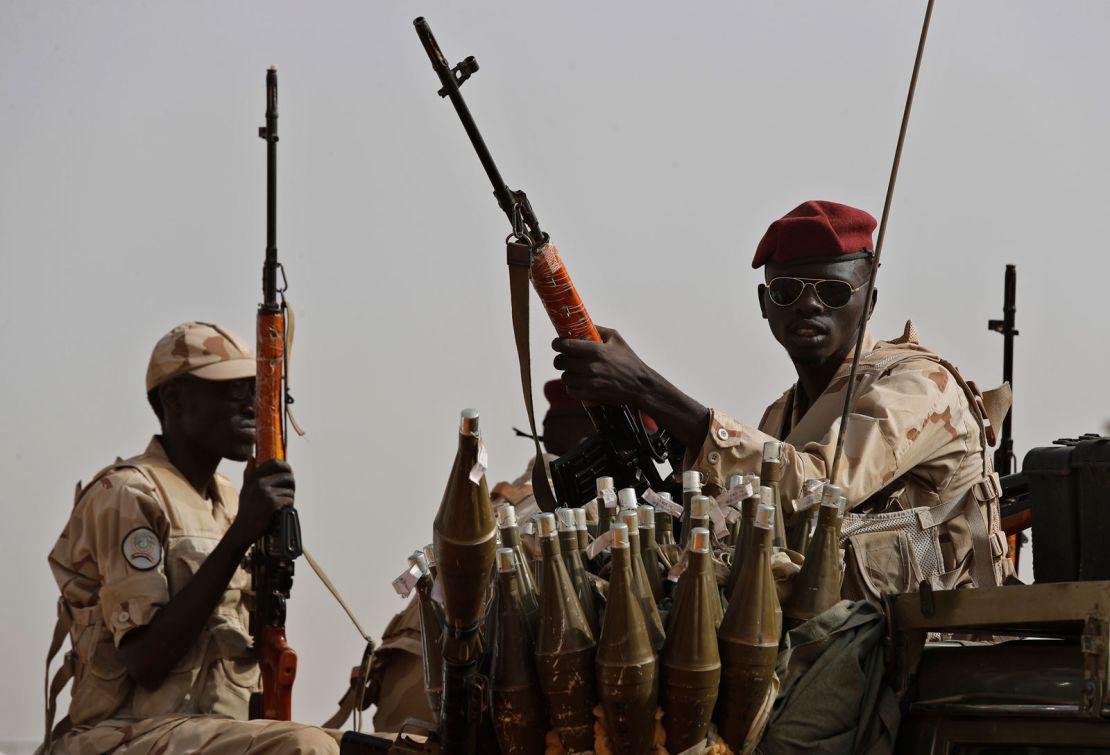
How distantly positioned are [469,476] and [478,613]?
0.31m

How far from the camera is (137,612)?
204 inches

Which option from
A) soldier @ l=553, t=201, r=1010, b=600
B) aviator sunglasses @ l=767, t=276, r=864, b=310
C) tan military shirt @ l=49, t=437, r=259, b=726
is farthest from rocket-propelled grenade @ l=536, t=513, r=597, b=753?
tan military shirt @ l=49, t=437, r=259, b=726

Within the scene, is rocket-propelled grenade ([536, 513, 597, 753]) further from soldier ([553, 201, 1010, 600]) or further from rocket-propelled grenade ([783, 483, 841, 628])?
soldier ([553, 201, 1010, 600])

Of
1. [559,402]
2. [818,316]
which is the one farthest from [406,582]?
[559,402]

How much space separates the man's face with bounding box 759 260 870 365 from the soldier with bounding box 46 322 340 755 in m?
2.06

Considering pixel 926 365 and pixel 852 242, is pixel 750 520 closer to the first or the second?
pixel 926 365

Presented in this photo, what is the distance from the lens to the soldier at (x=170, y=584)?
17.0ft

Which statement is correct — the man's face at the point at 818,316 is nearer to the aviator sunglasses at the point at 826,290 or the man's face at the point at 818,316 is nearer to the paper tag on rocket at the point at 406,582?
the aviator sunglasses at the point at 826,290

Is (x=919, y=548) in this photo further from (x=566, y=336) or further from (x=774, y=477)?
(x=566, y=336)

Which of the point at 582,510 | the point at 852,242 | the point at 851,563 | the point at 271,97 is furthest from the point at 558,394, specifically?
the point at 582,510

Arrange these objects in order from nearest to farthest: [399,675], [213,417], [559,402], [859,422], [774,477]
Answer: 1. [774,477]
2. [859,422]
3. [399,675]
4. [213,417]
5. [559,402]

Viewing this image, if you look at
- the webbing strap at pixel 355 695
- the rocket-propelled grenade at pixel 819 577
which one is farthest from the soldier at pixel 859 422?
the webbing strap at pixel 355 695

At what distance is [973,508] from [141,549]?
311cm

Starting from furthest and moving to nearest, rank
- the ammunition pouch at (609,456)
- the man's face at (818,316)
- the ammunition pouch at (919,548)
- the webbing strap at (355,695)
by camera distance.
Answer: the webbing strap at (355,695) → the ammunition pouch at (609,456) → the man's face at (818,316) → the ammunition pouch at (919,548)
